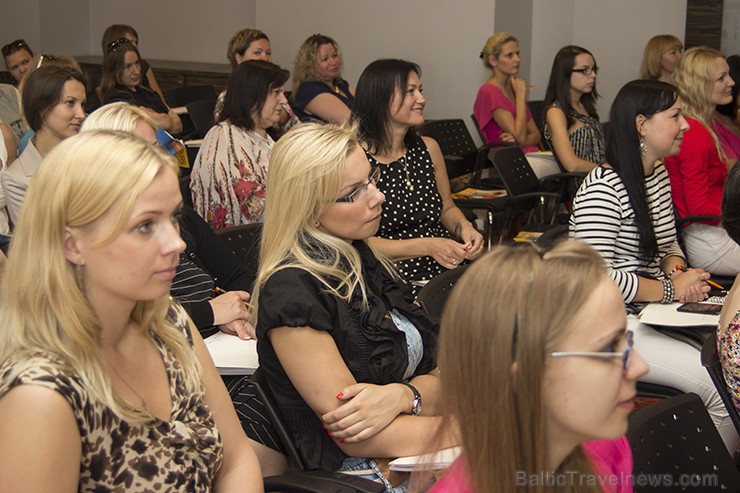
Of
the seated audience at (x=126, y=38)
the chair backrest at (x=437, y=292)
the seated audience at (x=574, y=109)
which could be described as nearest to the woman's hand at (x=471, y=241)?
the chair backrest at (x=437, y=292)

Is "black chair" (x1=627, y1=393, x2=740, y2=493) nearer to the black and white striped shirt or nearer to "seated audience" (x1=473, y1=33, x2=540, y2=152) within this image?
the black and white striped shirt

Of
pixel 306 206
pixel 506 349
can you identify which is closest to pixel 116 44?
pixel 306 206

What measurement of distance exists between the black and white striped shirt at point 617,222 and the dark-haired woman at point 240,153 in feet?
5.06

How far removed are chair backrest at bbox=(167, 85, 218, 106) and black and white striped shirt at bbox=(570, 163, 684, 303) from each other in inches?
202

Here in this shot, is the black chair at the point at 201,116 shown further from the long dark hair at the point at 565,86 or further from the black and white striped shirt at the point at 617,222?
the black and white striped shirt at the point at 617,222

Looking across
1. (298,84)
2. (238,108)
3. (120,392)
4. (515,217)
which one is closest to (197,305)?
(120,392)

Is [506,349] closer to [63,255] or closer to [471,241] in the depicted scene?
[63,255]

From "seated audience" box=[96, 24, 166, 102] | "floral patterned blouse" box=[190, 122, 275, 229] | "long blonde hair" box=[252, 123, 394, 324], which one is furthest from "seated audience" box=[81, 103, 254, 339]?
"seated audience" box=[96, 24, 166, 102]

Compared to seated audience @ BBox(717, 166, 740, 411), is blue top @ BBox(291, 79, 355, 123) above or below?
above

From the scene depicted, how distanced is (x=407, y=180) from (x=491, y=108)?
323 cm

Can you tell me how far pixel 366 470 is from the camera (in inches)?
81.9

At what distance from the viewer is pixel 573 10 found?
775 cm

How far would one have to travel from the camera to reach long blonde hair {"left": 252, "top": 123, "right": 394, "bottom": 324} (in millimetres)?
2176

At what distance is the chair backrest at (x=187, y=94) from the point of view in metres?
7.79
